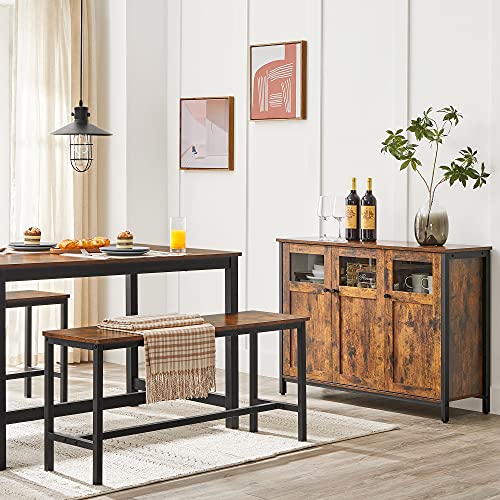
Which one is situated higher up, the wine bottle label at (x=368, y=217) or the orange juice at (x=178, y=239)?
the wine bottle label at (x=368, y=217)

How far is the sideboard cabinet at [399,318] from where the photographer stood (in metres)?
5.33

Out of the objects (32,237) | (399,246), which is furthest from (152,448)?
(399,246)

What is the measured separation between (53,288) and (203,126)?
4.97ft

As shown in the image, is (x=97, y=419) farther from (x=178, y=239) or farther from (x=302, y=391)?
(x=178, y=239)

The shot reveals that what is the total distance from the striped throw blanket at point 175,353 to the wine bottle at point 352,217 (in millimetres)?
1479

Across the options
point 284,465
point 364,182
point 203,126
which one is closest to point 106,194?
point 203,126

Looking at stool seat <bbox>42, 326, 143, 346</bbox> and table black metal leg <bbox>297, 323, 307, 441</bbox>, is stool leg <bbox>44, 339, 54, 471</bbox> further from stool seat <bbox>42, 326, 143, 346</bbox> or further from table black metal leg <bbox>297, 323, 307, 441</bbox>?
table black metal leg <bbox>297, 323, 307, 441</bbox>

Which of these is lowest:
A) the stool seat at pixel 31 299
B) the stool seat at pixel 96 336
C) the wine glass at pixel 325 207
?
the stool seat at pixel 96 336

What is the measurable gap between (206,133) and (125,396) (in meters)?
2.67

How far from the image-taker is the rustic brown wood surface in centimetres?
536

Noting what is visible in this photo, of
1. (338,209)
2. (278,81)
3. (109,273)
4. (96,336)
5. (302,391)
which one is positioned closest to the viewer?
(96,336)

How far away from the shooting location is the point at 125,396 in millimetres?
4895

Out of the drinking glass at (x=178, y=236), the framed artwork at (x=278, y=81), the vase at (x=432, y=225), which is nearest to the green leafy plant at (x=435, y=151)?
the vase at (x=432, y=225)

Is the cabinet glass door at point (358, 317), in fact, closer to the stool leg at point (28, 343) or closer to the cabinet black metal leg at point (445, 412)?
the cabinet black metal leg at point (445, 412)
